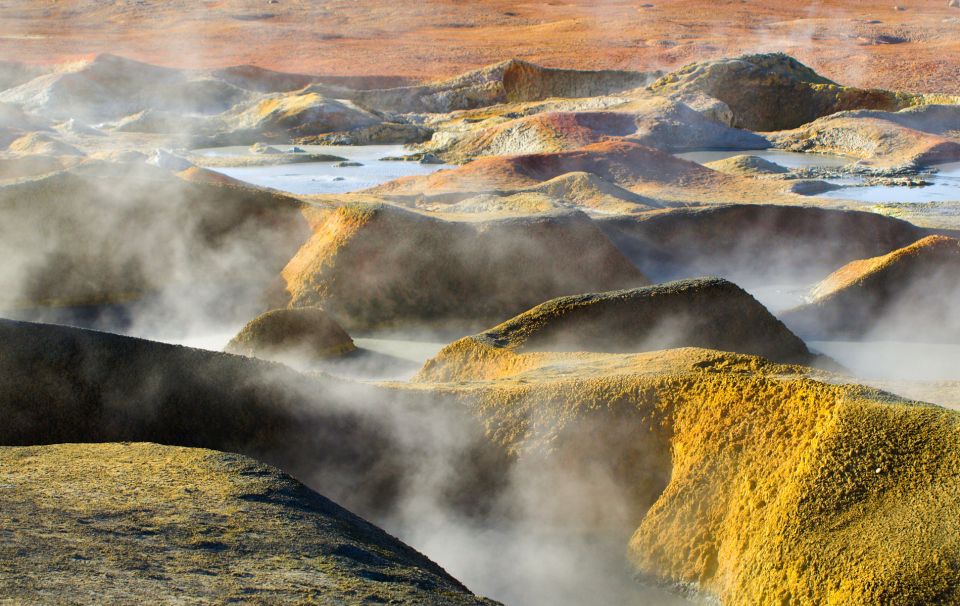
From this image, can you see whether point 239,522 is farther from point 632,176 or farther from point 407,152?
point 407,152

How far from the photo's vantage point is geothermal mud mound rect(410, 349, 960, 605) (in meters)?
2.90

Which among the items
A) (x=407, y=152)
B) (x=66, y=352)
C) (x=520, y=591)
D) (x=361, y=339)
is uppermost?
(x=66, y=352)

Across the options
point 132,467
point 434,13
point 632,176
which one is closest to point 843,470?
point 132,467

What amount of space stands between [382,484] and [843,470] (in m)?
1.67

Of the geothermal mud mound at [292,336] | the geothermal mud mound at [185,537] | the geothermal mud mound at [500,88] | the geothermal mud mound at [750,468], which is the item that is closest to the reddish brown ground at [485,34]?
the geothermal mud mound at [500,88]

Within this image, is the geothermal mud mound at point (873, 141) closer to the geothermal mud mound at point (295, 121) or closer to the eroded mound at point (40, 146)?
the geothermal mud mound at point (295, 121)

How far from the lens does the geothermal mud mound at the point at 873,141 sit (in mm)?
17250

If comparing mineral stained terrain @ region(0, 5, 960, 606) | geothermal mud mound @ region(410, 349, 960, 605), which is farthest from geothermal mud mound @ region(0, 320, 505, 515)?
geothermal mud mound @ region(410, 349, 960, 605)

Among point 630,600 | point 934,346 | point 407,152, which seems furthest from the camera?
point 407,152

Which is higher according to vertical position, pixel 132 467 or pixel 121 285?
pixel 132 467

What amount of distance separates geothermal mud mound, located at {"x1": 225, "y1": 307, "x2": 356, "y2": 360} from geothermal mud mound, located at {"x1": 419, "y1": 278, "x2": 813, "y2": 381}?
144 centimetres

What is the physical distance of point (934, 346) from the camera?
736 centimetres

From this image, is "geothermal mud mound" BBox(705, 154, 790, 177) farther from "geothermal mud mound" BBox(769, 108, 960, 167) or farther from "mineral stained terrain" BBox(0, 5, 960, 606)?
"geothermal mud mound" BBox(769, 108, 960, 167)

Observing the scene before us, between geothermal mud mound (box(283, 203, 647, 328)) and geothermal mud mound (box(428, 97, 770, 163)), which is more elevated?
geothermal mud mound (box(283, 203, 647, 328))
